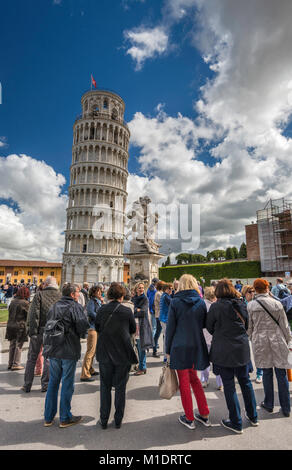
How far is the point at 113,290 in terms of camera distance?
12.7ft

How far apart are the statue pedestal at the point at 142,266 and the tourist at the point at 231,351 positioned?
11886 millimetres

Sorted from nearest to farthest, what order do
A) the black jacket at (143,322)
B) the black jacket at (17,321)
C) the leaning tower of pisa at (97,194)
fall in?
the black jacket at (143,322), the black jacket at (17,321), the leaning tower of pisa at (97,194)

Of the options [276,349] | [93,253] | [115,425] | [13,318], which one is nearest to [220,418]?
[276,349]

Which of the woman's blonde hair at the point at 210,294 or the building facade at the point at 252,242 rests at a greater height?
the building facade at the point at 252,242

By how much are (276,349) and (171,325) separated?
5.94 feet

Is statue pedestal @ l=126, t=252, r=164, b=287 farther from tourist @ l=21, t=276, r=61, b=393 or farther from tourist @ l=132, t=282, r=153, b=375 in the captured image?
tourist @ l=21, t=276, r=61, b=393

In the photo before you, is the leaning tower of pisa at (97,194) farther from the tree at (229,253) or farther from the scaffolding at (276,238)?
the tree at (229,253)

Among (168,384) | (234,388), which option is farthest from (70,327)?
(234,388)

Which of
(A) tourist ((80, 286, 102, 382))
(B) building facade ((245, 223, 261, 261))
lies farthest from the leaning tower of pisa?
(A) tourist ((80, 286, 102, 382))

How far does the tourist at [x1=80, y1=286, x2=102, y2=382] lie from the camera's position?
559 centimetres

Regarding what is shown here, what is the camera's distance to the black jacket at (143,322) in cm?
576

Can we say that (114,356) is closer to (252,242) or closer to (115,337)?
(115,337)

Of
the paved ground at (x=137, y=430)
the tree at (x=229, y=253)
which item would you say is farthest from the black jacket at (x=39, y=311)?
the tree at (x=229, y=253)

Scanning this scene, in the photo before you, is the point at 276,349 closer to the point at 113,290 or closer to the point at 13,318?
the point at 113,290
